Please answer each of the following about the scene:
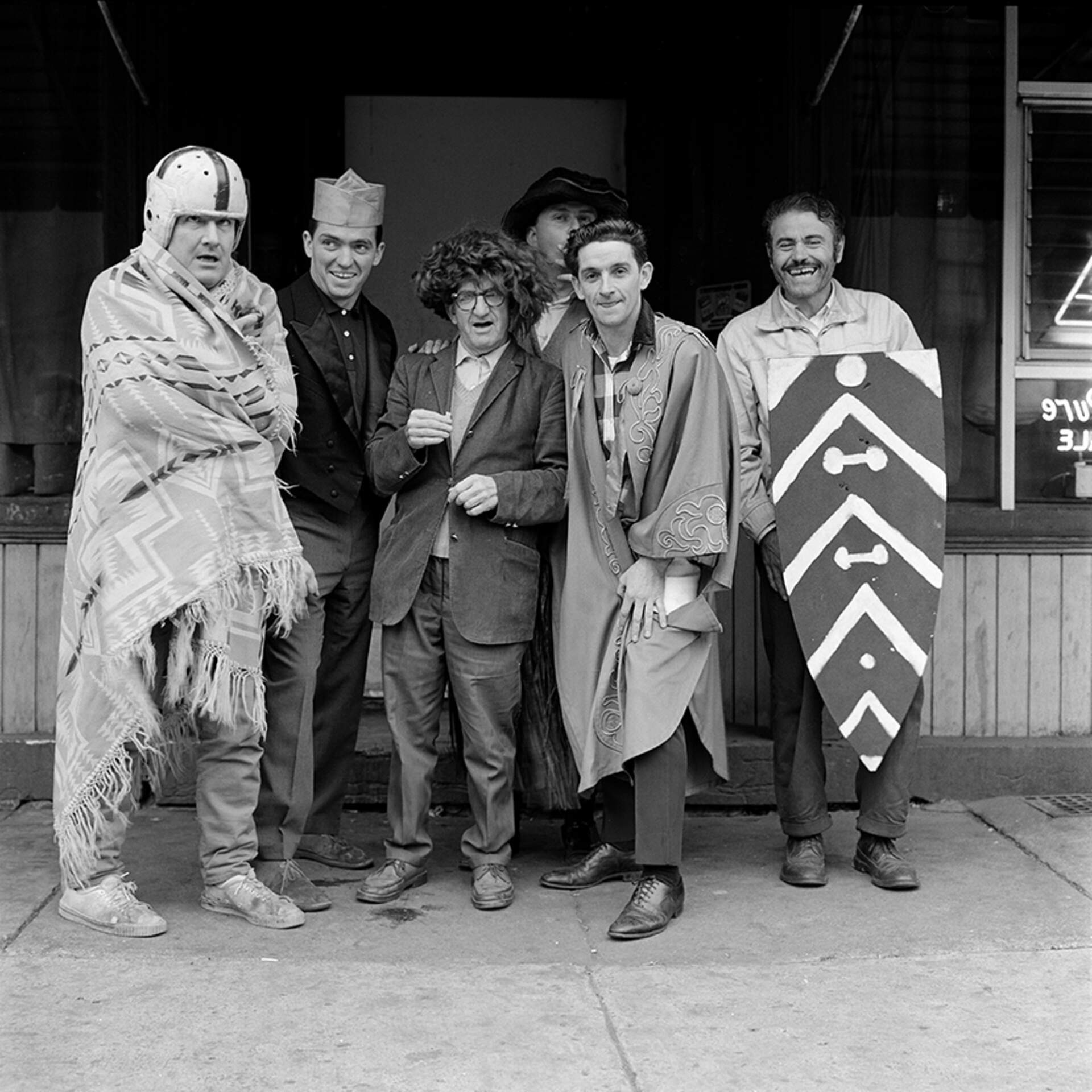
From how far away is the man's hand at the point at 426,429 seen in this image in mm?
4305

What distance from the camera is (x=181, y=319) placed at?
4.05m

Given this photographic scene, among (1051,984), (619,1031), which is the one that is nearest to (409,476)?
(619,1031)

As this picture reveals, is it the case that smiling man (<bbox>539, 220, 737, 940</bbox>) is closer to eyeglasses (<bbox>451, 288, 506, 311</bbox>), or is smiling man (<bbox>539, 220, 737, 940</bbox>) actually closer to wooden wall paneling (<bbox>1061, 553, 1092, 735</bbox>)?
eyeglasses (<bbox>451, 288, 506, 311</bbox>)

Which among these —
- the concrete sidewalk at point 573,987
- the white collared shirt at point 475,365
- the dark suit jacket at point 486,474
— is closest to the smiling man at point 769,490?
the concrete sidewalk at point 573,987

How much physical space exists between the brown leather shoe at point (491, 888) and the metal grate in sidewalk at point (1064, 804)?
1.96 meters

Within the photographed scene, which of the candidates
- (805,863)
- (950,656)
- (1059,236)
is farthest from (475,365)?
(1059,236)

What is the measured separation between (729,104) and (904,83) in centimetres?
85

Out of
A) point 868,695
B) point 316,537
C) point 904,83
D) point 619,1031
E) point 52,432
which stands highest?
point 904,83

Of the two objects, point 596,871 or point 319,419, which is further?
point 596,871

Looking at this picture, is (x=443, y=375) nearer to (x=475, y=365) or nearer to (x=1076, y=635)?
(x=475, y=365)

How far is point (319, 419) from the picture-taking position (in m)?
4.53

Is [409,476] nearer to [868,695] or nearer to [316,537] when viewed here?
[316,537]

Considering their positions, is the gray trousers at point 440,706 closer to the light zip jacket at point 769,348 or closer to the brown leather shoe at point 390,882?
the brown leather shoe at point 390,882

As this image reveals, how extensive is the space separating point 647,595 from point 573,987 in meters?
1.07
